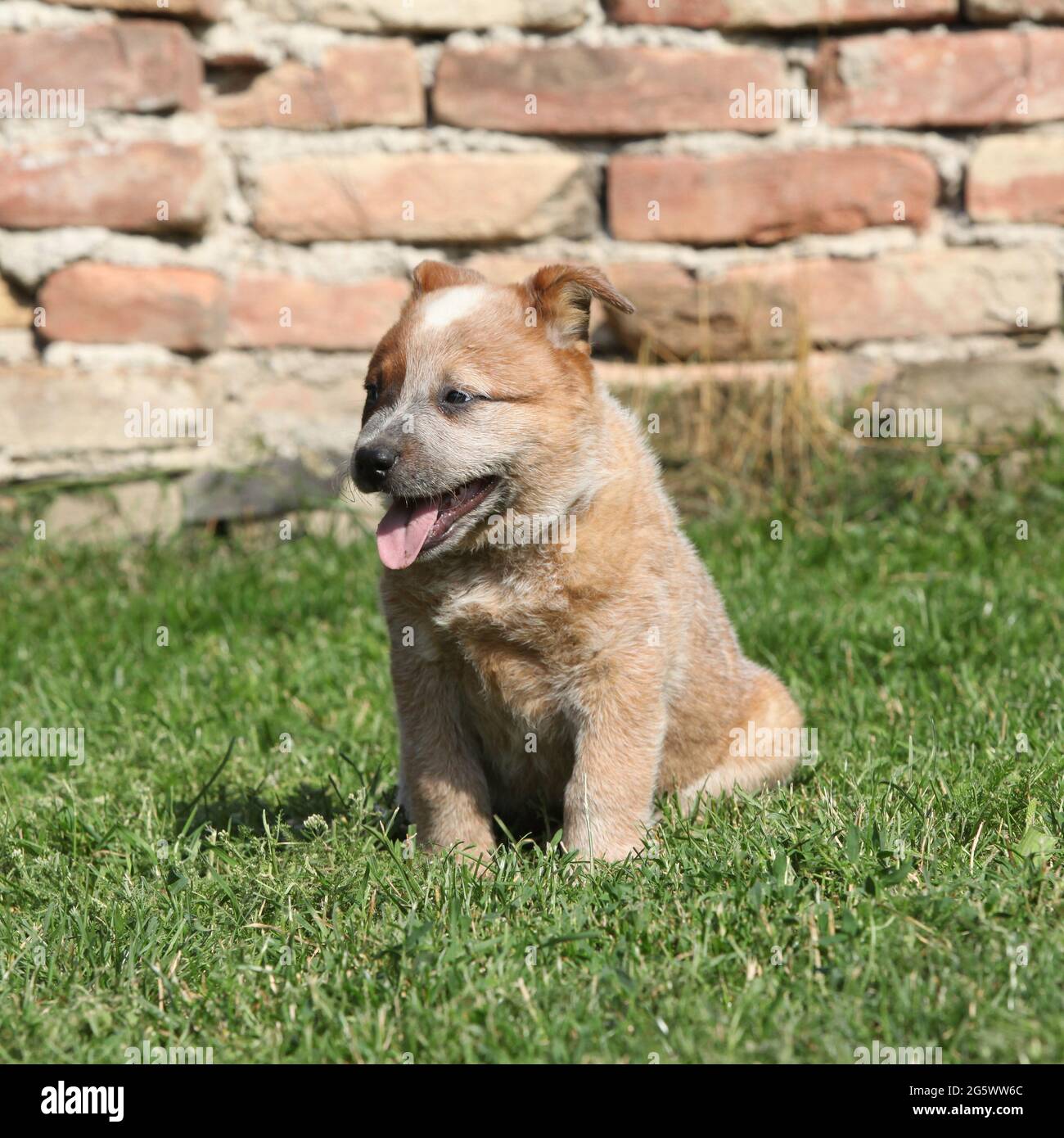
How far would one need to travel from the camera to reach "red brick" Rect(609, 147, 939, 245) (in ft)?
16.4

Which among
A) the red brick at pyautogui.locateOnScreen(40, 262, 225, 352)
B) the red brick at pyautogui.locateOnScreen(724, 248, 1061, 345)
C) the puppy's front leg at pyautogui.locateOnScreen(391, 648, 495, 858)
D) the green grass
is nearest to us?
the green grass

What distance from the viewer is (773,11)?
4.93 metres

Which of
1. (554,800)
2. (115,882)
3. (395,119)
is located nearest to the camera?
(115,882)

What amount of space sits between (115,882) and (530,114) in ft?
11.2

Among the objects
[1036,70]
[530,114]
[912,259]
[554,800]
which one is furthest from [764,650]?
[1036,70]

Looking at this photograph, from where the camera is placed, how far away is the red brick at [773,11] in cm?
493

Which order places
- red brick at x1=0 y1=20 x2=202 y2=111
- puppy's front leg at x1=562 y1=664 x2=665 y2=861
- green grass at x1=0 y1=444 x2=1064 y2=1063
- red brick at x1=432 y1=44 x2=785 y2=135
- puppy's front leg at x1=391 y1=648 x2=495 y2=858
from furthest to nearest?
1. red brick at x1=432 y1=44 x2=785 y2=135
2. red brick at x1=0 y1=20 x2=202 y2=111
3. puppy's front leg at x1=391 y1=648 x2=495 y2=858
4. puppy's front leg at x1=562 y1=664 x2=665 y2=861
5. green grass at x1=0 y1=444 x2=1064 y2=1063

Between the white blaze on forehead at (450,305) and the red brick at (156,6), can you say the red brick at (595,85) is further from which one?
the white blaze on forehead at (450,305)

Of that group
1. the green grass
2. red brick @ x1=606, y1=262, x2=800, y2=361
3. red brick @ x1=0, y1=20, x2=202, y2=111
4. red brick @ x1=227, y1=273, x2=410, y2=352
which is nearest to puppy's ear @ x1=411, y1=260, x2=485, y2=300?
the green grass

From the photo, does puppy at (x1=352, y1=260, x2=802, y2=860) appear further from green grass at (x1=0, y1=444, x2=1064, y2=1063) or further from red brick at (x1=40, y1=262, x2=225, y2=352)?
red brick at (x1=40, y1=262, x2=225, y2=352)

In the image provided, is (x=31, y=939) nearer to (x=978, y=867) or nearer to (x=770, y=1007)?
(x=770, y=1007)

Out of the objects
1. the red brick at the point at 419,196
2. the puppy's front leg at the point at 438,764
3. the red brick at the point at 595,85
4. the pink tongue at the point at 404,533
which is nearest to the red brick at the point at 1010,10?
the red brick at the point at 595,85

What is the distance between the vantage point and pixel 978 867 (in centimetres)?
232

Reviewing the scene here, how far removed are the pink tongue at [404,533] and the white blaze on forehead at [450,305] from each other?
397 millimetres
